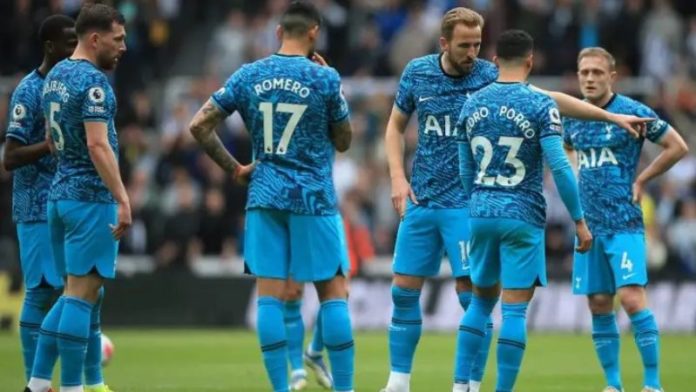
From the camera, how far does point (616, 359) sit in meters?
12.8

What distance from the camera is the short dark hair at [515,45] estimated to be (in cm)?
1102

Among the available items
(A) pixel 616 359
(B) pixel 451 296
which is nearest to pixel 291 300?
(A) pixel 616 359

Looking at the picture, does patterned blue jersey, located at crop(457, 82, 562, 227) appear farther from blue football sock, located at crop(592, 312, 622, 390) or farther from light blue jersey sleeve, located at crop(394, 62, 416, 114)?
blue football sock, located at crop(592, 312, 622, 390)

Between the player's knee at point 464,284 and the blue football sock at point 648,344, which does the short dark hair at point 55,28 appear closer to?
the player's knee at point 464,284

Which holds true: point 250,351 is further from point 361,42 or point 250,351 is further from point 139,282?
point 361,42

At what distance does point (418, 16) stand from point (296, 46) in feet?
50.1

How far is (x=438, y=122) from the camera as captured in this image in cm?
1204

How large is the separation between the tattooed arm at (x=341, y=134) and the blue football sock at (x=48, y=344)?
2353 millimetres

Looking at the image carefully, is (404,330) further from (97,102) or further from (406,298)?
(97,102)

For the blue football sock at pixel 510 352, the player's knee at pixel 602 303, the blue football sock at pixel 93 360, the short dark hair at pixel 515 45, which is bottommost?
the blue football sock at pixel 93 360

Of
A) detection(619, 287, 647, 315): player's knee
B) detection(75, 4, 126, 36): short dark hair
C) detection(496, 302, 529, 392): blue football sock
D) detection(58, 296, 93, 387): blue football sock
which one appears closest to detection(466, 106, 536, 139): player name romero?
detection(496, 302, 529, 392): blue football sock

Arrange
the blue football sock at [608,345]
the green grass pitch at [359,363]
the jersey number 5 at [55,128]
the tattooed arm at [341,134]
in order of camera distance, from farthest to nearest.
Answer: the green grass pitch at [359,363], the blue football sock at [608,345], the jersey number 5 at [55,128], the tattooed arm at [341,134]

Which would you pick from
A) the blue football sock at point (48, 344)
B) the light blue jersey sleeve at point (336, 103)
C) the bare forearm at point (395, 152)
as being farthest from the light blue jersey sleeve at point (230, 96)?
the blue football sock at point (48, 344)

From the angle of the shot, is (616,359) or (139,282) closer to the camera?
(616,359)
